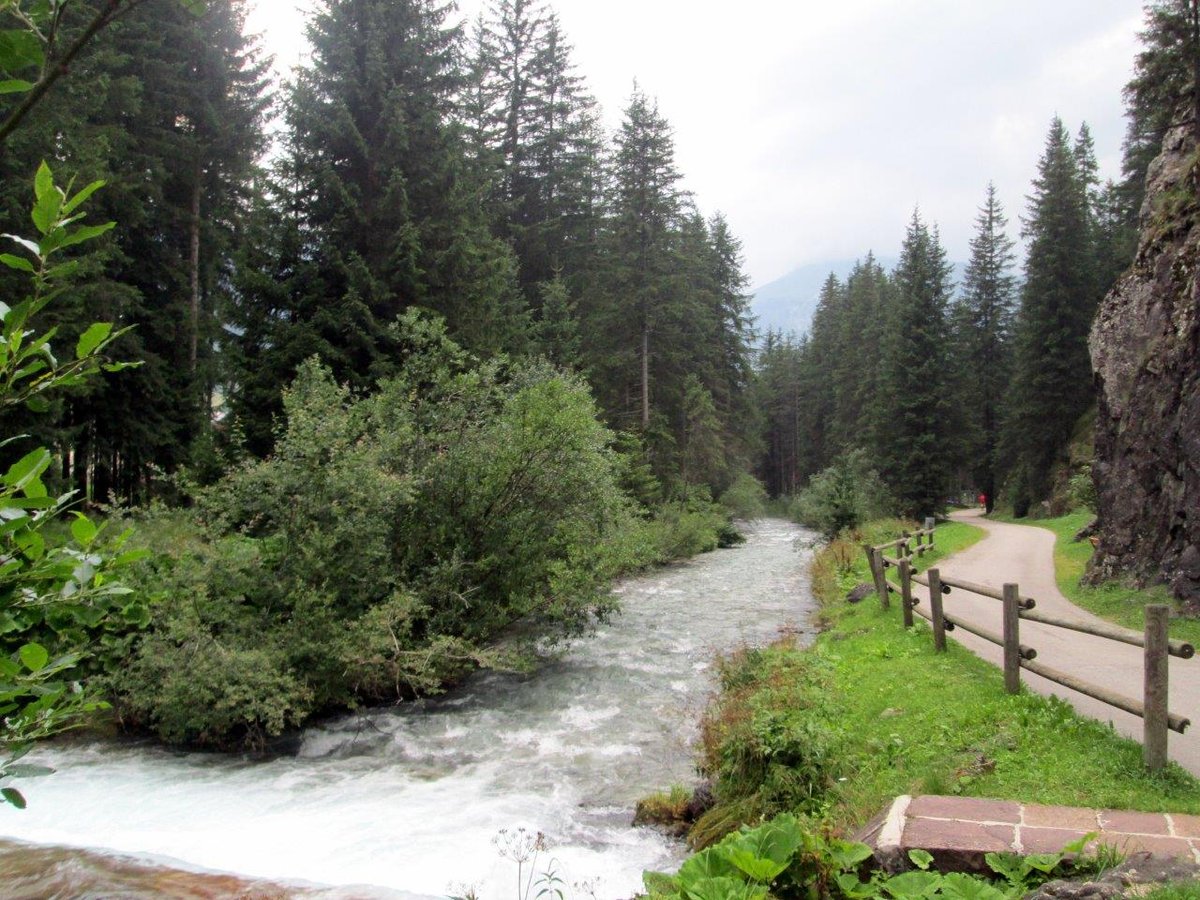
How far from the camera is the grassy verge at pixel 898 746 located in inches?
245

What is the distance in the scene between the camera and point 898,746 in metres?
7.77

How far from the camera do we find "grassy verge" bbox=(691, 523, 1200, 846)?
245 inches

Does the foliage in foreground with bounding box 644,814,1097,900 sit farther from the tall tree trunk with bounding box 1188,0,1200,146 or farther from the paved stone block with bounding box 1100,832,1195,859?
the tall tree trunk with bounding box 1188,0,1200,146

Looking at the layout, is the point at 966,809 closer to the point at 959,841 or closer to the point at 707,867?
the point at 959,841

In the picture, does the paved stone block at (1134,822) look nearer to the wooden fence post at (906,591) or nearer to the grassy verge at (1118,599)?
the grassy verge at (1118,599)

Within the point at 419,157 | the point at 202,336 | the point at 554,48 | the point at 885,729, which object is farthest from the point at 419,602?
the point at 554,48

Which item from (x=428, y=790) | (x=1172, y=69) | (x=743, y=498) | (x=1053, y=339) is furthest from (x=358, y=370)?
(x=1053, y=339)

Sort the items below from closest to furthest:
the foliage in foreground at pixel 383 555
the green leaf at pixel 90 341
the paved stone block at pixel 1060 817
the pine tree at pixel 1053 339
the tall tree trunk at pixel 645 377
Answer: the green leaf at pixel 90 341
the paved stone block at pixel 1060 817
the foliage in foreground at pixel 383 555
the tall tree trunk at pixel 645 377
the pine tree at pixel 1053 339

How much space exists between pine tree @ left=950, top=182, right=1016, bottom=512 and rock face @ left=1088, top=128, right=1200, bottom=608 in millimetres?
38390

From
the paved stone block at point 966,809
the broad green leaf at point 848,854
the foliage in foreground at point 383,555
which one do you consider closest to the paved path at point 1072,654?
the paved stone block at point 966,809

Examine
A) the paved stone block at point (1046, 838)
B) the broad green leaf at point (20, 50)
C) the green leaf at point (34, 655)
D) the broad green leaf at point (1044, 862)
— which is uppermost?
the broad green leaf at point (20, 50)

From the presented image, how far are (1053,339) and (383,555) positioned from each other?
4121 cm

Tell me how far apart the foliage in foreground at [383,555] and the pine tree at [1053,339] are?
3485 centimetres

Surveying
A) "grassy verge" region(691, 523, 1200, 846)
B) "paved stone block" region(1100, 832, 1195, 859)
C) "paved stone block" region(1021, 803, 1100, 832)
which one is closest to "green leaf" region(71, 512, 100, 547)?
"paved stone block" region(1100, 832, 1195, 859)
